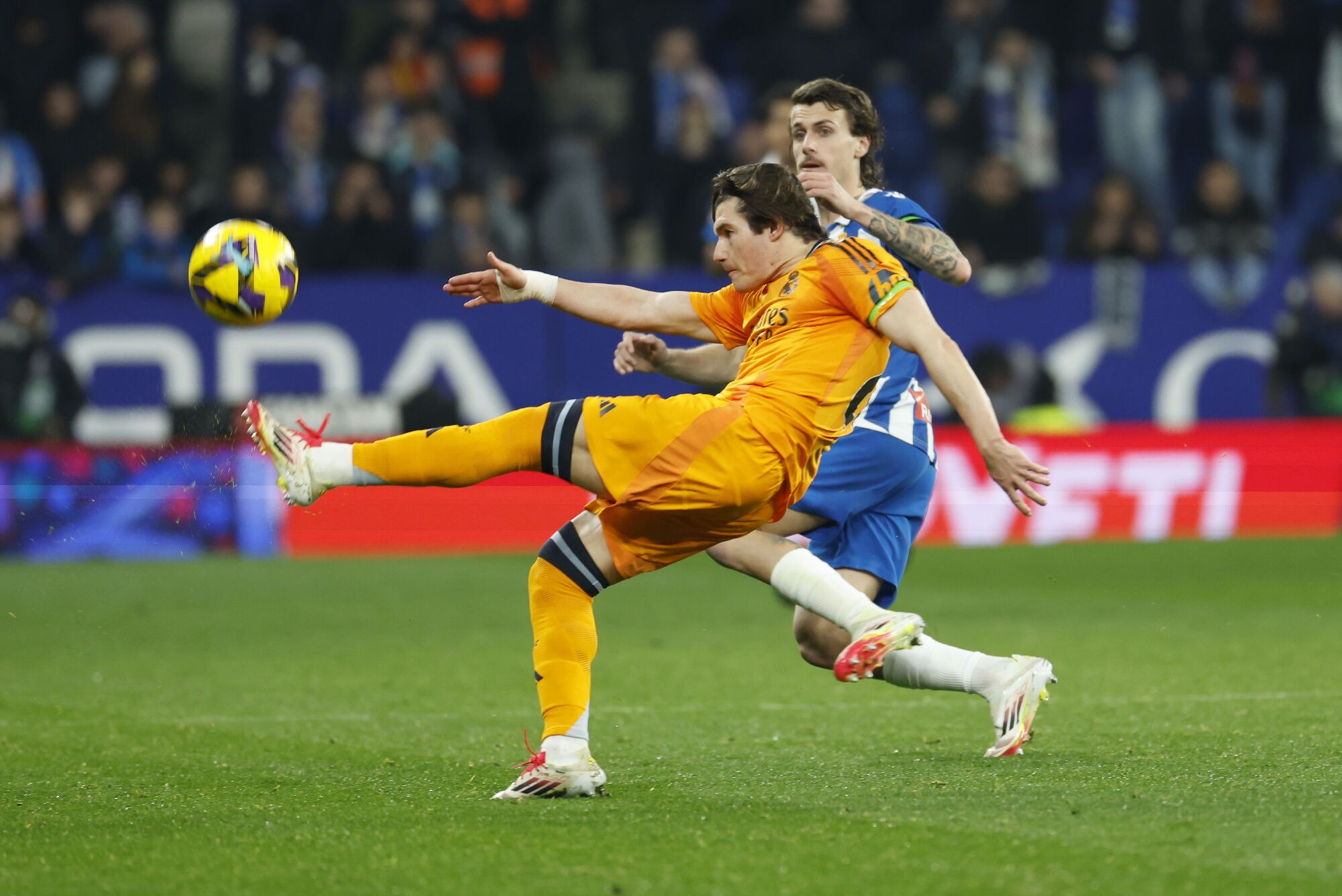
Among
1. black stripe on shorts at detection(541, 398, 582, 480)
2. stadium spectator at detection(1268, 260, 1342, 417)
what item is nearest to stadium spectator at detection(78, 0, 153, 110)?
stadium spectator at detection(1268, 260, 1342, 417)

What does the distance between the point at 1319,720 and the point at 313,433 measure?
11.0 ft

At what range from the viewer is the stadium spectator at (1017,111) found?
15195 millimetres

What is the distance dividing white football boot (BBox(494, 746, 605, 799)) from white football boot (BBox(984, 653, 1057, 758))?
1.27m

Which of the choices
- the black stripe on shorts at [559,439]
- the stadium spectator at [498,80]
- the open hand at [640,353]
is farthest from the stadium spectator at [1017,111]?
the black stripe on shorts at [559,439]

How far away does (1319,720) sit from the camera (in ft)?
19.5

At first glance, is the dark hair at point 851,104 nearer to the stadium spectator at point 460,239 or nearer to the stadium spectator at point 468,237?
the stadium spectator at point 468,237

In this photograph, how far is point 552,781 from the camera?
15.8ft

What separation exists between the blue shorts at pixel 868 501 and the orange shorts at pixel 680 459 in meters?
0.97

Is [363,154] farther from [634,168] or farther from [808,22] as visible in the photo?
[808,22]

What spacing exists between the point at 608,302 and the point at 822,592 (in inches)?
42.7

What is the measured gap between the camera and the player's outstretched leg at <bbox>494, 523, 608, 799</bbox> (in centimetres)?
481

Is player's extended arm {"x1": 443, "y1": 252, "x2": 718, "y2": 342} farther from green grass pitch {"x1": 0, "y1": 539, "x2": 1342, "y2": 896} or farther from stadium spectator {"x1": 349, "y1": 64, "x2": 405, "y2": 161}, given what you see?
stadium spectator {"x1": 349, "y1": 64, "x2": 405, "y2": 161}

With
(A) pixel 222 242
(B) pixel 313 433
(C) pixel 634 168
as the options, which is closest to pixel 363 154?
(C) pixel 634 168

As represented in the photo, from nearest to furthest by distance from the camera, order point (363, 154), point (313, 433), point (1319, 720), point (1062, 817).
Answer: point (1062, 817)
point (313, 433)
point (1319, 720)
point (363, 154)
